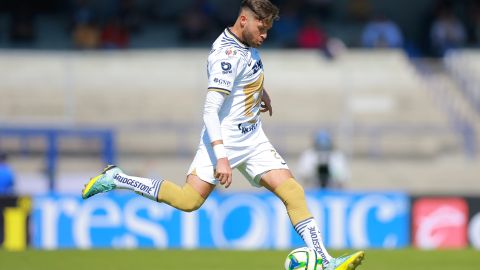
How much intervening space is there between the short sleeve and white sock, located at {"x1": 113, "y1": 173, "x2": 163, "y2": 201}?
37.9 inches

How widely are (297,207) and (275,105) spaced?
53.0 feet

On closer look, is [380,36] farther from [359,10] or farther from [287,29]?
[359,10]

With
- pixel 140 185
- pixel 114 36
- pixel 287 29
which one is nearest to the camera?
pixel 140 185

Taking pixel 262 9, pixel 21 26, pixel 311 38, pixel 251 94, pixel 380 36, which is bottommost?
pixel 251 94

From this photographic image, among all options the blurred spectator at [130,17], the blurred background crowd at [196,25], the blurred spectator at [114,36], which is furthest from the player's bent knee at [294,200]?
the blurred spectator at [130,17]

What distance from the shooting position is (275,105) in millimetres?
25016

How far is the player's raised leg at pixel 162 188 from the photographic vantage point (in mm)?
8977

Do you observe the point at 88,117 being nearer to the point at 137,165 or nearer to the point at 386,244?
the point at 137,165

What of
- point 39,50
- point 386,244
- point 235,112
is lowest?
point 386,244

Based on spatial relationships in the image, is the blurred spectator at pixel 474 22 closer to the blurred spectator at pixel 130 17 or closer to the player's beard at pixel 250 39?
the blurred spectator at pixel 130 17

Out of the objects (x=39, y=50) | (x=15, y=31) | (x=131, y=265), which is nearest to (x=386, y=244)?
(x=131, y=265)

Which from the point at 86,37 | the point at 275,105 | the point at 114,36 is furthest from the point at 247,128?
the point at 114,36

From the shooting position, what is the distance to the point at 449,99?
87.5 feet

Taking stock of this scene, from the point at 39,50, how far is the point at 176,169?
5.25 metres
